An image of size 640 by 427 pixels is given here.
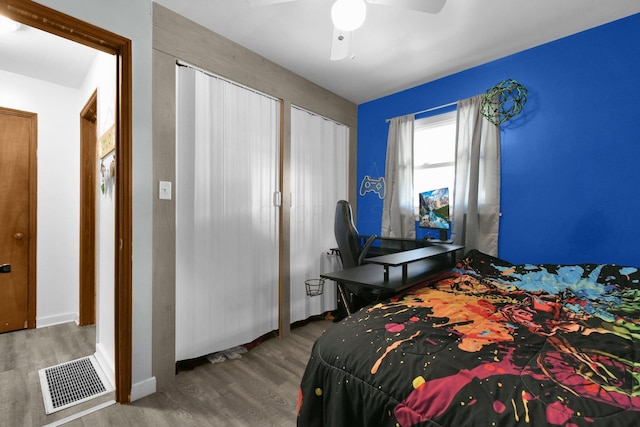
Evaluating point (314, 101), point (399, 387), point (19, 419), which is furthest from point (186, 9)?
point (19, 419)

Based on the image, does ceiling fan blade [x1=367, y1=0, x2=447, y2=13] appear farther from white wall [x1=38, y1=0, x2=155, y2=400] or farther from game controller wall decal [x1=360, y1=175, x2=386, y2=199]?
game controller wall decal [x1=360, y1=175, x2=386, y2=199]

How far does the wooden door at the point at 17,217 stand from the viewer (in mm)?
2775

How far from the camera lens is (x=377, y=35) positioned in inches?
90.4

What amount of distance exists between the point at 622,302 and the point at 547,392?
1328 millimetres

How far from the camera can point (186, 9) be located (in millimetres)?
1983

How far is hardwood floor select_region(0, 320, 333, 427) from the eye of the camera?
164 cm

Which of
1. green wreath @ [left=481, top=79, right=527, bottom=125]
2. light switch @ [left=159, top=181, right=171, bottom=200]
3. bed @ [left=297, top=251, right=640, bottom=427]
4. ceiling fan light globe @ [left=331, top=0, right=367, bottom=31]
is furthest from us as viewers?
green wreath @ [left=481, top=79, right=527, bottom=125]

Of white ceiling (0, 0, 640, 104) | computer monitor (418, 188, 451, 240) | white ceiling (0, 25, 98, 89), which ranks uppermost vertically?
white ceiling (0, 0, 640, 104)

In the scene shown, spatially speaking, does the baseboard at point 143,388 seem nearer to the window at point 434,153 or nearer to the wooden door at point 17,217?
the wooden door at point 17,217

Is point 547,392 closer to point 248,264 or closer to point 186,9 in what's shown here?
point 248,264

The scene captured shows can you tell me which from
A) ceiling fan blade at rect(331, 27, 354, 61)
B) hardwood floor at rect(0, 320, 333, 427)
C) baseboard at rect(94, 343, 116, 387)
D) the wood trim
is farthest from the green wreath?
baseboard at rect(94, 343, 116, 387)

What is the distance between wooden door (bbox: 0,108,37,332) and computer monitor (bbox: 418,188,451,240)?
13.2ft

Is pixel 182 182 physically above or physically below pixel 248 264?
above

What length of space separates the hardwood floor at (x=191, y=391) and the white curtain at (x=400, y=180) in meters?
1.61
